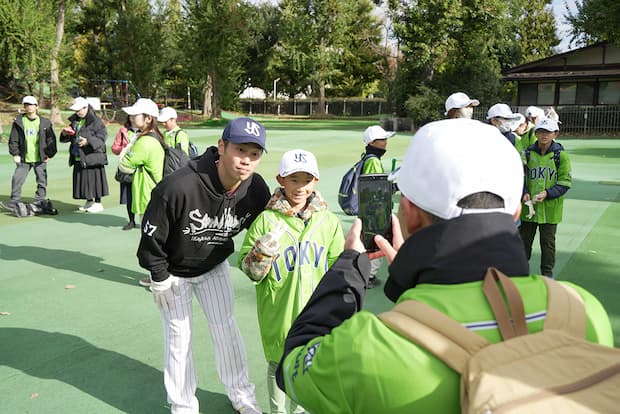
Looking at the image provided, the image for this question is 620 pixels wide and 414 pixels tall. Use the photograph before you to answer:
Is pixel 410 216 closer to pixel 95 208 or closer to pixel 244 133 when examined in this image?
pixel 244 133

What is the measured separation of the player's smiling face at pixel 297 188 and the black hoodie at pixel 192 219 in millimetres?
383

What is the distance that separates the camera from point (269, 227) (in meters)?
3.40

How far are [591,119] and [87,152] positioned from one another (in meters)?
27.6

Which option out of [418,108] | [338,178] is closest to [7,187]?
[338,178]

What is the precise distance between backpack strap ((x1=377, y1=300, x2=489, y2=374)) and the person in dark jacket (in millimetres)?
2254

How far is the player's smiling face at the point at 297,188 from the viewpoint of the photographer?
348cm

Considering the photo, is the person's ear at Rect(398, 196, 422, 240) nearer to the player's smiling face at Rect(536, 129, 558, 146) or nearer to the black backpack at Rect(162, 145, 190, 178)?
the player's smiling face at Rect(536, 129, 558, 146)

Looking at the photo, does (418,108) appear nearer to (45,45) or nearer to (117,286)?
(45,45)

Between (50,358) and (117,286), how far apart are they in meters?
1.91

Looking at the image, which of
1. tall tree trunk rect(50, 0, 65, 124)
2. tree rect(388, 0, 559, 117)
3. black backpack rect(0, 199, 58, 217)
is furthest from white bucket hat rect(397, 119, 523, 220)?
tall tree trunk rect(50, 0, 65, 124)

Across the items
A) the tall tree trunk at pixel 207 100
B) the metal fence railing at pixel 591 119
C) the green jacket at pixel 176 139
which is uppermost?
the tall tree trunk at pixel 207 100

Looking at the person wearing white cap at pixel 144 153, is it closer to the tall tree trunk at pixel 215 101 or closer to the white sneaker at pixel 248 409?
the white sneaker at pixel 248 409

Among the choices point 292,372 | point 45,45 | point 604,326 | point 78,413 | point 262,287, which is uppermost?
point 45,45

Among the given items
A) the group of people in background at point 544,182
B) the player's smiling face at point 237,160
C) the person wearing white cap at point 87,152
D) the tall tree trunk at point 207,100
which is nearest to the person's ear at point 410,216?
the player's smiling face at point 237,160
